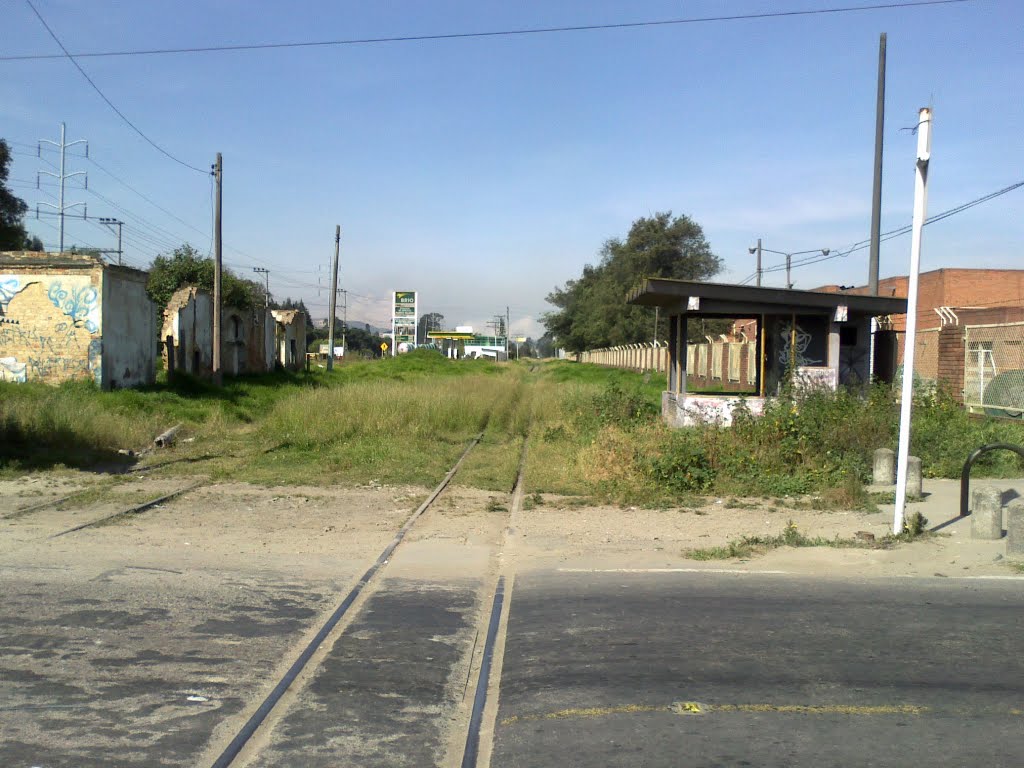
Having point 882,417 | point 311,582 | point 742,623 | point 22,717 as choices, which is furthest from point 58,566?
point 882,417

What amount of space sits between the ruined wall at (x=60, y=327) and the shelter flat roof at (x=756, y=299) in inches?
563

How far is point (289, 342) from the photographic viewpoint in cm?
4541

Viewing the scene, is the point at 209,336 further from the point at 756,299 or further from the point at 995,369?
the point at 995,369

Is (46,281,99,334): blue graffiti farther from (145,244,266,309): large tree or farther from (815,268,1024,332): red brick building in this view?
(815,268,1024,332): red brick building

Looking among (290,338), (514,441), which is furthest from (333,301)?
(514,441)

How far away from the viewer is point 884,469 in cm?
1271

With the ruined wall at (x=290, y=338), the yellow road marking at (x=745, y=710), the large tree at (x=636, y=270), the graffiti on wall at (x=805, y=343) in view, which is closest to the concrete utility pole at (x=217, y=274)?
the ruined wall at (x=290, y=338)

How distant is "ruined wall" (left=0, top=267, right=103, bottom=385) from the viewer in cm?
2295

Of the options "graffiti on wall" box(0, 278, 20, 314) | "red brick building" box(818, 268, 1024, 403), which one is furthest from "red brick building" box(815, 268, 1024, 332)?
"graffiti on wall" box(0, 278, 20, 314)

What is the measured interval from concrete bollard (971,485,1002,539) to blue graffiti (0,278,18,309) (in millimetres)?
22778

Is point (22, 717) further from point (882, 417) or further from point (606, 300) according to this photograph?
point (606, 300)

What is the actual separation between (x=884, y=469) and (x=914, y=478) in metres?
1.07

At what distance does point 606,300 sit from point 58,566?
70.1 meters

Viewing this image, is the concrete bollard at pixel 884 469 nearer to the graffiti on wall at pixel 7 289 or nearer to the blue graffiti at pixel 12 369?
the blue graffiti at pixel 12 369
